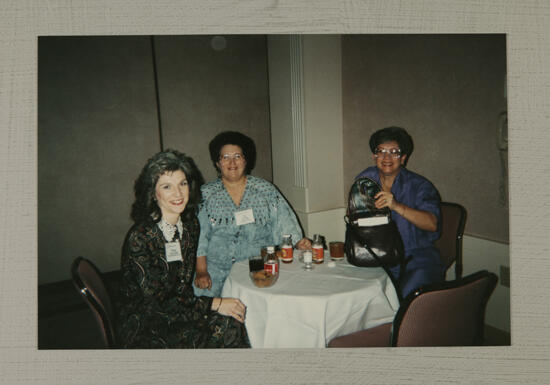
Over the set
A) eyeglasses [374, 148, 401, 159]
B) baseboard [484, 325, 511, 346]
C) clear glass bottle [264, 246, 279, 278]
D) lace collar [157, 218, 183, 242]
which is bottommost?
baseboard [484, 325, 511, 346]

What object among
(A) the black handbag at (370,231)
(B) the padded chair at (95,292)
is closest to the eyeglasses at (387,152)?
(A) the black handbag at (370,231)

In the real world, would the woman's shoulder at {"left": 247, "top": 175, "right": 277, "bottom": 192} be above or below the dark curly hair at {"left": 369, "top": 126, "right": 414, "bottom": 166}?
below

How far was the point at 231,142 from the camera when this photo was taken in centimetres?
146

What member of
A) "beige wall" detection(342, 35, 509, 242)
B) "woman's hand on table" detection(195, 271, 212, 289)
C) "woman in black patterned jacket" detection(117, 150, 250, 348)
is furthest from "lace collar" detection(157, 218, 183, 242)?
"beige wall" detection(342, 35, 509, 242)

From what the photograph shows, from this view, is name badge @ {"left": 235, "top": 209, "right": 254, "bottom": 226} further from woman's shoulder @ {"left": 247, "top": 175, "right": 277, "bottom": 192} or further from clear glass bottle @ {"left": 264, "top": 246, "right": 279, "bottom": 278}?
clear glass bottle @ {"left": 264, "top": 246, "right": 279, "bottom": 278}

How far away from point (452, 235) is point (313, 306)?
2.11 ft

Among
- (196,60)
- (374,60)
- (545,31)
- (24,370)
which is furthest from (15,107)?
(545,31)

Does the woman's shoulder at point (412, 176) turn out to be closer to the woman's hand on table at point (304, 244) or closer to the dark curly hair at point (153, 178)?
the woman's hand on table at point (304, 244)

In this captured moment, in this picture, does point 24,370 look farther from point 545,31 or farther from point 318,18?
point 545,31

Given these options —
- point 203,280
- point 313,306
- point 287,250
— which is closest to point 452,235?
point 313,306

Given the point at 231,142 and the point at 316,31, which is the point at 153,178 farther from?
the point at 316,31

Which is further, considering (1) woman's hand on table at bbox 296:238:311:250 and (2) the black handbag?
(1) woman's hand on table at bbox 296:238:311:250

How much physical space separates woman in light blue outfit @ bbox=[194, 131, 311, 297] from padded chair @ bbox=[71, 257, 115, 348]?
40cm

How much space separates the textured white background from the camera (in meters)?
1.21
